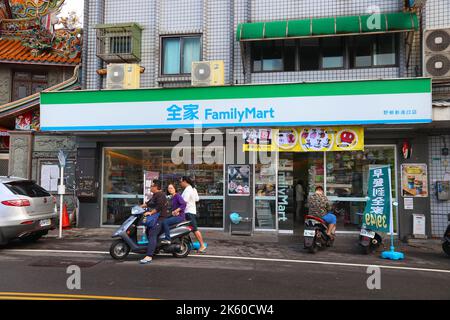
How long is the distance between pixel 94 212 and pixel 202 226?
3.61 meters

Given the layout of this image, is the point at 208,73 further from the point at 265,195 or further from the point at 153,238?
the point at 153,238

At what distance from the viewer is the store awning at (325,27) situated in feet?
35.4

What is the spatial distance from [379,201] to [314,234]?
1.75 meters

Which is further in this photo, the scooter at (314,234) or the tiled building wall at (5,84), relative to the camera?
the tiled building wall at (5,84)

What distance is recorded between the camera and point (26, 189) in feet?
30.4

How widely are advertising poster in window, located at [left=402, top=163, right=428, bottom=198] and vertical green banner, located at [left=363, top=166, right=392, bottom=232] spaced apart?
7.42 feet

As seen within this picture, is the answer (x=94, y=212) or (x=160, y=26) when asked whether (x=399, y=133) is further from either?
(x=94, y=212)

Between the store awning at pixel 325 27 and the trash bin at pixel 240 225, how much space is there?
536cm

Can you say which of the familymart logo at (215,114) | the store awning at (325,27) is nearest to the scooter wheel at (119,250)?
the familymart logo at (215,114)

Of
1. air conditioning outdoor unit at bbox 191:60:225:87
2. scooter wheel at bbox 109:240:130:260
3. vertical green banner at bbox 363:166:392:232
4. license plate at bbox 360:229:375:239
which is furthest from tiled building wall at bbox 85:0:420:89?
scooter wheel at bbox 109:240:130:260

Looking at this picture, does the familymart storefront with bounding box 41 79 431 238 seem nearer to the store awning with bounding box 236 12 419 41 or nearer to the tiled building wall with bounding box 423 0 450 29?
the store awning with bounding box 236 12 419 41

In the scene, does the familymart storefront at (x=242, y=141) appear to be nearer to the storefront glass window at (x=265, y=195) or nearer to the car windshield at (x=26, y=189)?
the storefront glass window at (x=265, y=195)

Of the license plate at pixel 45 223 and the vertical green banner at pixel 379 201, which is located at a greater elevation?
the vertical green banner at pixel 379 201
